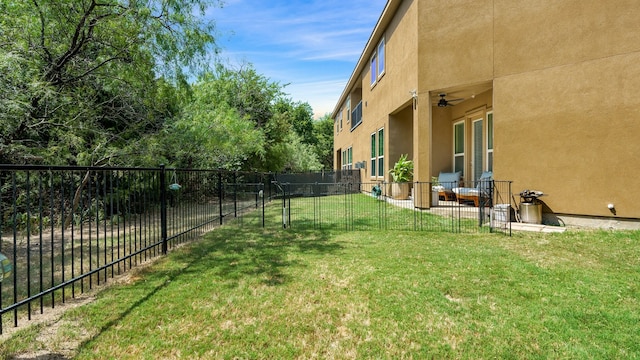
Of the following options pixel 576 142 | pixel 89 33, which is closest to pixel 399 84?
pixel 576 142

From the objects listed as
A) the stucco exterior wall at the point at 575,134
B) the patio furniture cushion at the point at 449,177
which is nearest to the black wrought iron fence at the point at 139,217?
the patio furniture cushion at the point at 449,177

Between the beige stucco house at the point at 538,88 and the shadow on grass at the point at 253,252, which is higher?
the beige stucco house at the point at 538,88

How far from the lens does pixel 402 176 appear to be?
11.3 m

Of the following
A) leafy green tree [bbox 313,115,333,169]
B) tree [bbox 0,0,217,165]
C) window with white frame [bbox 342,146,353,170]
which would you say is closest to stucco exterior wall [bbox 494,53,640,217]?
tree [bbox 0,0,217,165]

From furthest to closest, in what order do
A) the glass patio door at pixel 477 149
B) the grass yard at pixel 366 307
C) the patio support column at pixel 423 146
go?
1. the glass patio door at pixel 477 149
2. the patio support column at pixel 423 146
3. the grass yard at pixel 366 307

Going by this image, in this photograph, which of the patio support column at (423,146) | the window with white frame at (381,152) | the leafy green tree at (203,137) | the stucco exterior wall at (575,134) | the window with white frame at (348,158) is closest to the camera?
the stucco exterior wall at (575,134)

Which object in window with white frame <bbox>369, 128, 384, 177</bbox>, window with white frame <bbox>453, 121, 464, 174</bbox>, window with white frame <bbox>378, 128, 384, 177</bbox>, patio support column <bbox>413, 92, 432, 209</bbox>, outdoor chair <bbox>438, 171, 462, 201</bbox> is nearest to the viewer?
patio support column <bbox>413, 92, 432, 209</bbox>

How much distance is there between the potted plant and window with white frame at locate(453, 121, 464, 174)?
1.84m

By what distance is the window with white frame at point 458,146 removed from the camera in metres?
11.8

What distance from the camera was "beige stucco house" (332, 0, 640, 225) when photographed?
641 centimetres

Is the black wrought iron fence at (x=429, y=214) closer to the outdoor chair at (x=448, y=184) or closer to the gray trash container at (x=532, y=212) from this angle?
the outdoor chair at (x=448, y=184)

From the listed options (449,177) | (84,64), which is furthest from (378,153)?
(84,64)

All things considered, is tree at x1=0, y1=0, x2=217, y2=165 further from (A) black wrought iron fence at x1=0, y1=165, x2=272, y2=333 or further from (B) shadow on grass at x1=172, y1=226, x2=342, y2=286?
(B) shadow on grass at x1=172, y1=226, x2=342, y2=286

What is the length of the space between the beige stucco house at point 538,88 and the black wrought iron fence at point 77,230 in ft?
21.5
